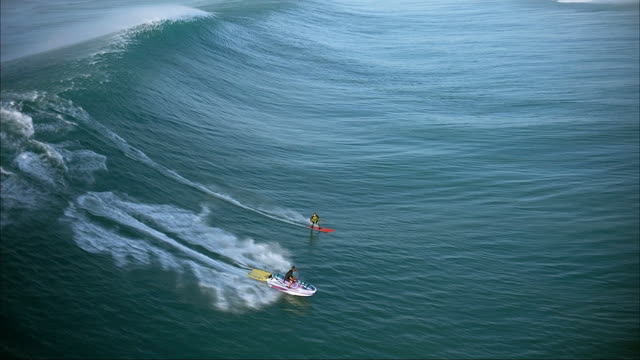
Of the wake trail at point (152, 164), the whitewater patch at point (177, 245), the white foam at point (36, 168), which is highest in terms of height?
the wake trail at point (152, 164)

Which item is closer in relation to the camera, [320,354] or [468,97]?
[320,354]

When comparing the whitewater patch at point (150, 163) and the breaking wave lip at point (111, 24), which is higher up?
the breaking wave lip at point (111, 24)

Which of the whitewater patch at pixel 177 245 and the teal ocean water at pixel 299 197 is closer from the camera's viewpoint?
the teal ocean water at pixel 299 197

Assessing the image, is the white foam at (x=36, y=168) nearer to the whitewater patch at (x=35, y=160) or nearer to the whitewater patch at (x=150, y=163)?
the whitewater patch at (x=35, y=160)

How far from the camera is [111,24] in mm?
67438

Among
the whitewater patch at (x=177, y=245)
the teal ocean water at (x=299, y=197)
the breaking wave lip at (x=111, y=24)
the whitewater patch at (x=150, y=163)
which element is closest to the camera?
the teal ocean water at (x=299, y=197)

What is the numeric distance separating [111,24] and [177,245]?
146ft

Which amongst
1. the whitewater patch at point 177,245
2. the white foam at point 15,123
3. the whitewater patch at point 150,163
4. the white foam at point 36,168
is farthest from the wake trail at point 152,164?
the white foam at point 36,168

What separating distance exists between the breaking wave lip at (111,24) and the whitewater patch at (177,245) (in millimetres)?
29862

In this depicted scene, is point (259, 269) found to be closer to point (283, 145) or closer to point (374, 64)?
point (283, 145)

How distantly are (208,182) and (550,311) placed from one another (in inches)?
999

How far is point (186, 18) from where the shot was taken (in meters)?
72.2

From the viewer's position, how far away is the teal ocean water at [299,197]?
94.3 feet

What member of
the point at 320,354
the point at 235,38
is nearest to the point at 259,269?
the point at 320,354
